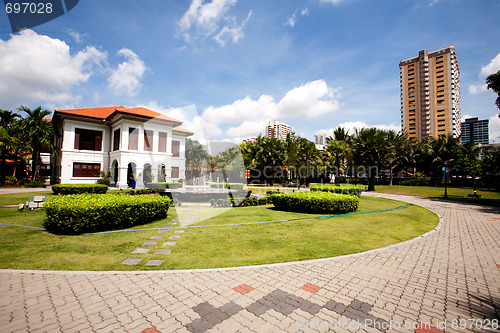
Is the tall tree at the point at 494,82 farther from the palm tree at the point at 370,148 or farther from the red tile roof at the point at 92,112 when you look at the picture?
the red tile roof at the point at 92,112

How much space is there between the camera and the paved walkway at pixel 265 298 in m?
3.21

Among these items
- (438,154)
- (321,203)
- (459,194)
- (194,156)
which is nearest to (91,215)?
(321,203)

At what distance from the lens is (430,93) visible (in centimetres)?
8406

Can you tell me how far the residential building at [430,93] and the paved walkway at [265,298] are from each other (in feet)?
319

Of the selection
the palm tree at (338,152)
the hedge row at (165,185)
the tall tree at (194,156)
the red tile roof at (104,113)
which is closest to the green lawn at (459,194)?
the palm tree at (338,152)

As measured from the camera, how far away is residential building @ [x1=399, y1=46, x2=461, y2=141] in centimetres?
8131

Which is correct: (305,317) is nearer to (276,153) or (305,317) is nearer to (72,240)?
(72,240)

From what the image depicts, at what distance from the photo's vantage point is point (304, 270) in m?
5.00

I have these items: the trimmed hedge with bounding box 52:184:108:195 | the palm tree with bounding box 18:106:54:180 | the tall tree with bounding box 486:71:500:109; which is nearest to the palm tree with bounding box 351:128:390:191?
the tall tree with bounding box 486:71:500:109

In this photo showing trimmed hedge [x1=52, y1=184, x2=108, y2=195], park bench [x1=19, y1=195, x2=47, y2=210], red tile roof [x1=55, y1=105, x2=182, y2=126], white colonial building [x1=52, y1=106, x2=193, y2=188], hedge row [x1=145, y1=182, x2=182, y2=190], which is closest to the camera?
park bench [x1=19, y1=195, x2=47, y2=210]

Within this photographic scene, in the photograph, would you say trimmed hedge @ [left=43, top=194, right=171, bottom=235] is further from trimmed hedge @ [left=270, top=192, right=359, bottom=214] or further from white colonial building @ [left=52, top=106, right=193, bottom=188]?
white colonial building @ [left=52, top=106, right=193, bottom=188]

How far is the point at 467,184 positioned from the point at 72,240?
2350 inches

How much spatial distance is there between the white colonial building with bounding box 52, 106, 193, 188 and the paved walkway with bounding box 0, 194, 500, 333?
25.3 meters

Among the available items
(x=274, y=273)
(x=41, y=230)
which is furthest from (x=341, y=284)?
(x=41, y=230)
